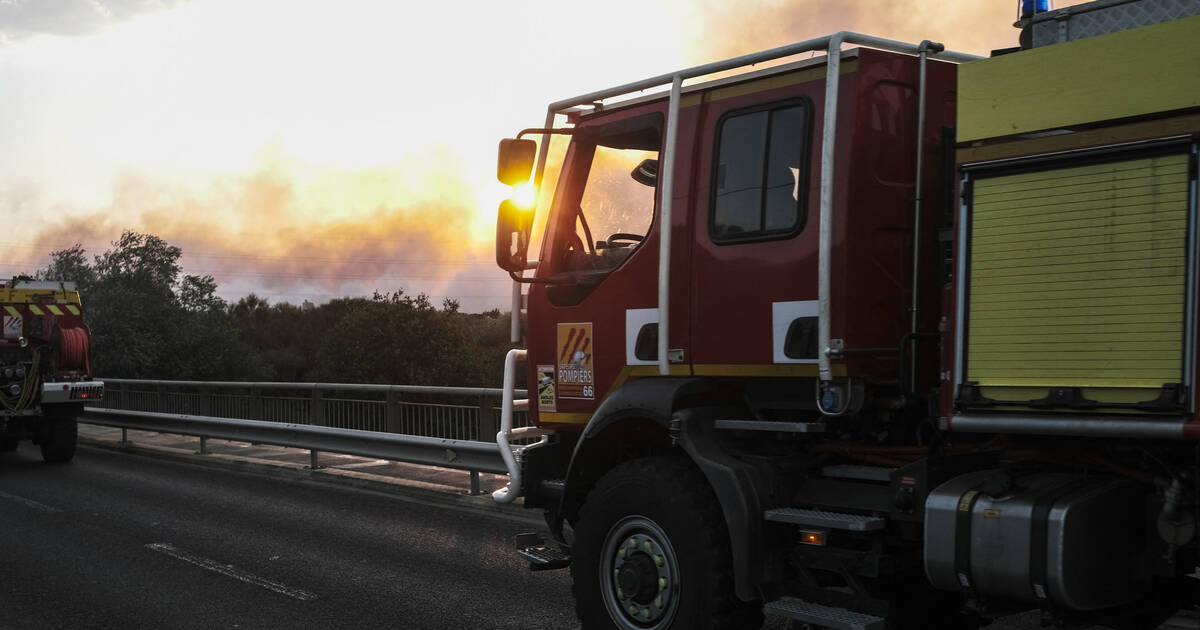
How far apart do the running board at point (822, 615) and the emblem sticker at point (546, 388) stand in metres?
1.75

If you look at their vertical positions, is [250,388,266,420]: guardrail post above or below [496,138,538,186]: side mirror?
below

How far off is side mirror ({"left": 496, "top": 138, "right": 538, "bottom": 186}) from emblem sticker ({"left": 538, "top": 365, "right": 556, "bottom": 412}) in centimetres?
100

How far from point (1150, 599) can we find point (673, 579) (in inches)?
72.1

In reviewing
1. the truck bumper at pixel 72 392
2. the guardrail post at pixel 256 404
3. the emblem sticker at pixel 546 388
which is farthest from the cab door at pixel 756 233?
the truck bumper at pixel 72 392

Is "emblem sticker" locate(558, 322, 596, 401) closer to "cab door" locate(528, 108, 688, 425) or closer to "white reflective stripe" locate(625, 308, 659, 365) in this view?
"cab door" locate(528, 108, 688, 425)

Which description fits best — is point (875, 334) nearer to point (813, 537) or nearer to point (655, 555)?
point (813, 537)

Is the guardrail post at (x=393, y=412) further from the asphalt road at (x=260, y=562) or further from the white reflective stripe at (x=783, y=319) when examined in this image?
the white reflective stripe at (x=783, y=319)

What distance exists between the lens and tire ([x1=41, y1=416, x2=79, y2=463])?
14789mm

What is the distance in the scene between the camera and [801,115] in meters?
4.70

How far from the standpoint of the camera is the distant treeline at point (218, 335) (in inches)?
1463

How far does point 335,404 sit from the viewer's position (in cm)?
1320

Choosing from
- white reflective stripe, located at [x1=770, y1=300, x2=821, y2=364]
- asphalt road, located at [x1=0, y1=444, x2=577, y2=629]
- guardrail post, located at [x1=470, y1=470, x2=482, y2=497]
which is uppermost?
white reflective stripe, located at [x1=770, y1=300, x2=821, y2=364]

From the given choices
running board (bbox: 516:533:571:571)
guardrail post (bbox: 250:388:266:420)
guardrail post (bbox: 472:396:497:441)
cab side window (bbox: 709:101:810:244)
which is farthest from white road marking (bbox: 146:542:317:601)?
guardrail post (bbox: 250:388:266:420)

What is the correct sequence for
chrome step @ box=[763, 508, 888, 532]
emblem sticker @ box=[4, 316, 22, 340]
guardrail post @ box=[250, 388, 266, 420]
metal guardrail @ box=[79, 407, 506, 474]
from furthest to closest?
emblem sticker @ box=[4, 316, 22, 340] < guardrail post @ box=[250, 388, 266, 420] < metal guardrail @ box=[79, 407, 506, 474] < chrome step @ box=[763, 508, 888, 532]
